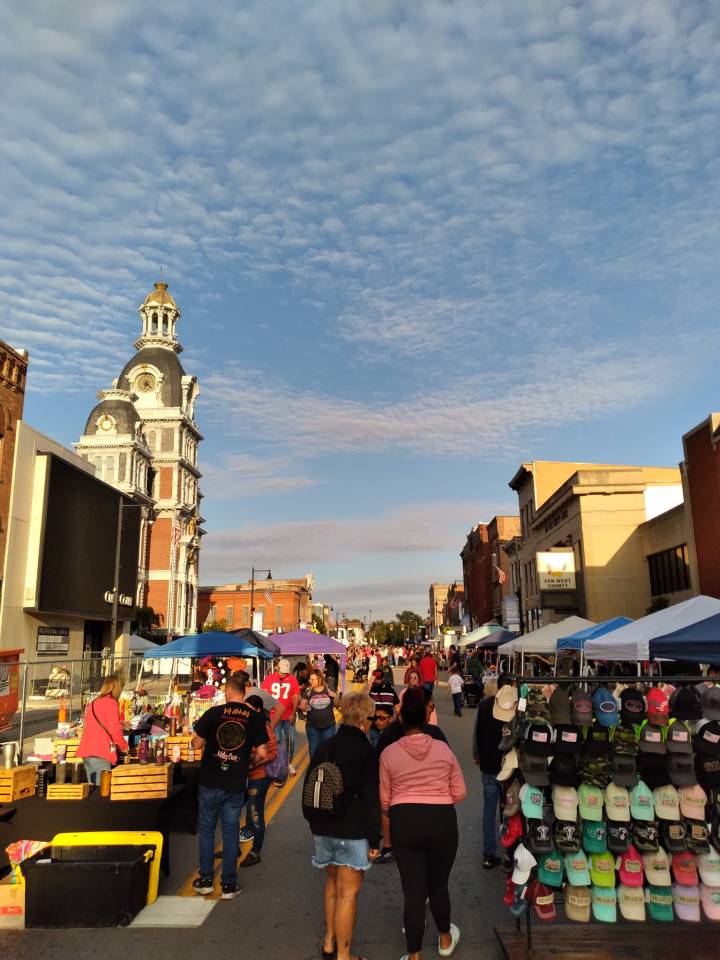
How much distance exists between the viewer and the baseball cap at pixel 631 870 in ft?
17.0

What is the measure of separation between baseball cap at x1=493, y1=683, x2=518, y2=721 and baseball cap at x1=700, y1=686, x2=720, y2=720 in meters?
1.44

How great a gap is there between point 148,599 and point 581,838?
68.4m

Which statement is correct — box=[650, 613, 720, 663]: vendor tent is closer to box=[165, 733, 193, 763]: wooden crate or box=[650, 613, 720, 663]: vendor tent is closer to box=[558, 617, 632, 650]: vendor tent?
box=[558, 617, 632, 650]: vendor tent

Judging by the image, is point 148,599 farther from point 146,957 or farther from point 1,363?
point 146,957

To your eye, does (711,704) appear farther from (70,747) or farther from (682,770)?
(70,747)

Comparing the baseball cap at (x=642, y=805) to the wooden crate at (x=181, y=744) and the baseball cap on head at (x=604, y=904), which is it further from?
the wooden crate at (x=181, y=744)

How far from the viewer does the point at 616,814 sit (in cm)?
520

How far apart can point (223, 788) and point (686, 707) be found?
3.95m

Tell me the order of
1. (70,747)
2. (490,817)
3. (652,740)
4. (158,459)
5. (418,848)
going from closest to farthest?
(418,848), (652,740), (490,817), (70,747), (158,459)

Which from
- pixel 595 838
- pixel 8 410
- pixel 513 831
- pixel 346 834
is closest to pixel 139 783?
pixel 346 834

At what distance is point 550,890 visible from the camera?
207 inches

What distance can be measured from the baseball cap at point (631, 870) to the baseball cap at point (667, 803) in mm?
340

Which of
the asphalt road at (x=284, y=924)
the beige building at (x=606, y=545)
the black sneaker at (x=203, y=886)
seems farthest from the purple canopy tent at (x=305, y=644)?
the beige building at (x=606, y=545)

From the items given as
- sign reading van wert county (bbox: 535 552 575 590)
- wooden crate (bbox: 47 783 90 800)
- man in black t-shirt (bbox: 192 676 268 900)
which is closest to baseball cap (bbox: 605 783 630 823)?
man in black t-shirt (bbox: 192 676 268 900)
